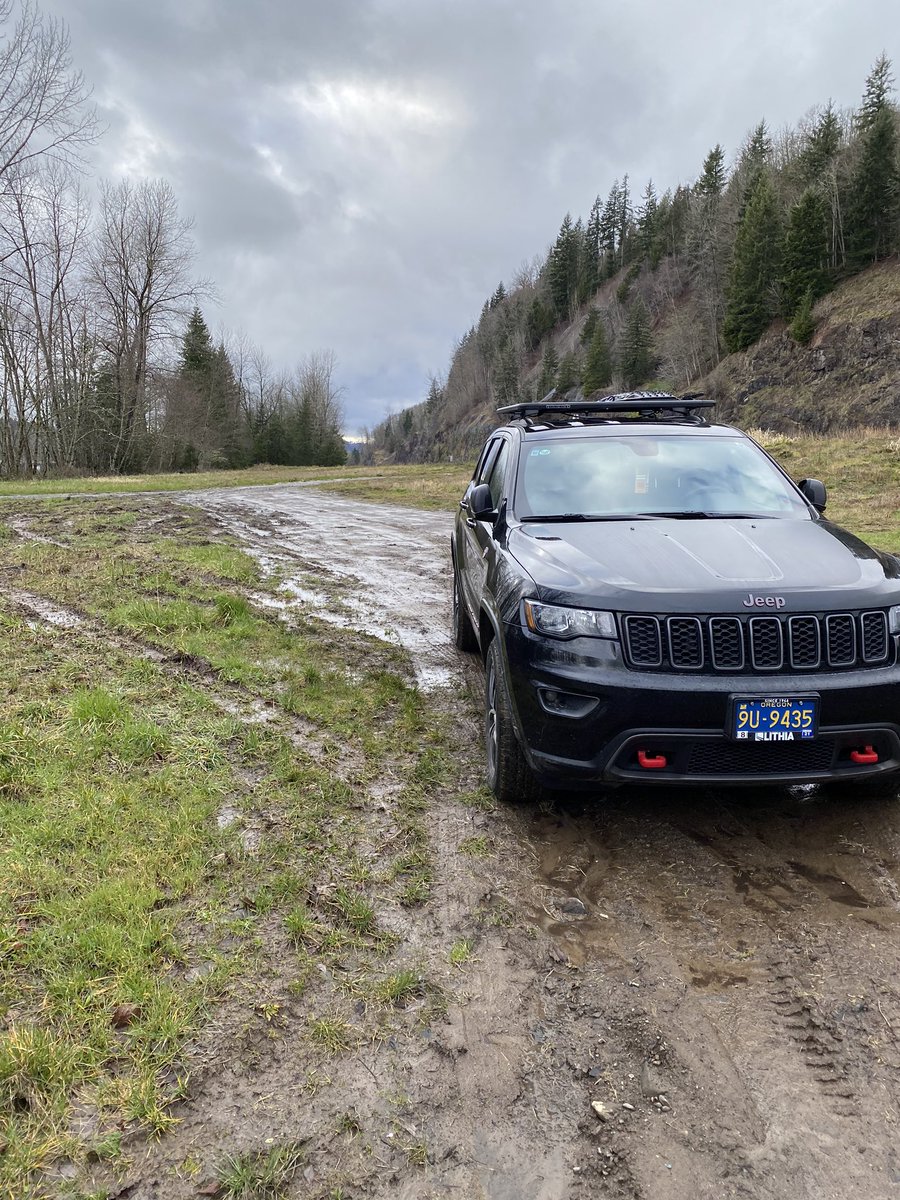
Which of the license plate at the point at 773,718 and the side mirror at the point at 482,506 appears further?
the side mirror at the point at 482,506

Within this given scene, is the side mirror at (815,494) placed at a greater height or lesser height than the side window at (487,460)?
lesser

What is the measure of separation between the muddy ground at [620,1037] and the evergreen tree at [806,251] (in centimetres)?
5498

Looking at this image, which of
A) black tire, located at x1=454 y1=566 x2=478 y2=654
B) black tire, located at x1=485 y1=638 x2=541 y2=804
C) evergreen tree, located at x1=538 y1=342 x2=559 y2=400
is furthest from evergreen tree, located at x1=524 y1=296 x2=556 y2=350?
black tire, located at x1=485 y1=638 x2=541 y2=804

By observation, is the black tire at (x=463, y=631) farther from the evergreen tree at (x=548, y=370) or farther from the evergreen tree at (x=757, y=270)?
the evergreen tree at (x=548, y=370)

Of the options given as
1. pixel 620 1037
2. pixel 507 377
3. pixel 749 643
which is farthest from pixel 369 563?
pixel 507 377

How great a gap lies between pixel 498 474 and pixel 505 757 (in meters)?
2.28

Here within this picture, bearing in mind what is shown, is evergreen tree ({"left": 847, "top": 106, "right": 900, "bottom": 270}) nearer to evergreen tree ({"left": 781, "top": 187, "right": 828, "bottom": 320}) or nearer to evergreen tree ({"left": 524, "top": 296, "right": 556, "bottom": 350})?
evergreen tree ({"left": 781, "top": 187, "right": 828, "bottom": 320})

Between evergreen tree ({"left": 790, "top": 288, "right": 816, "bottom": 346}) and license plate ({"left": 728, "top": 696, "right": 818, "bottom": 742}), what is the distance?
52.2m

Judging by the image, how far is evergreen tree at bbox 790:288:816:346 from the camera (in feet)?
151

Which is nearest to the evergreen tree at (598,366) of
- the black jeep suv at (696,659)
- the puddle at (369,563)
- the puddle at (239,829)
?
the puddle at (369,563)

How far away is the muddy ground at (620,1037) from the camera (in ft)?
5.55

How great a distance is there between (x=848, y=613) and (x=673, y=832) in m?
1.27

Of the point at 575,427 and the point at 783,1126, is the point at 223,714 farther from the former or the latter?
the point at 783,1126

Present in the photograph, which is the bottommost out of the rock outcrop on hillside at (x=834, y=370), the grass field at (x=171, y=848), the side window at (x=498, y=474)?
the grass field at (x=171, y=848)
